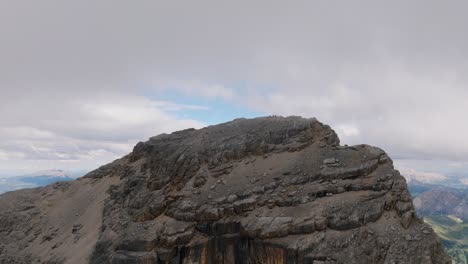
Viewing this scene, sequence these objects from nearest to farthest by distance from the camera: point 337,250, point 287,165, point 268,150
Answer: point 337,250 → point 287,165 → point 268,150

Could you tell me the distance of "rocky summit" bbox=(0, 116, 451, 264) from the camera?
33875mm

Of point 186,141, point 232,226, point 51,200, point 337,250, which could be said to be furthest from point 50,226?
point 337,250

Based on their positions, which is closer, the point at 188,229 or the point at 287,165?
Result: the point at 188,229

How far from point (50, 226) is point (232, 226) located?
3374 cm

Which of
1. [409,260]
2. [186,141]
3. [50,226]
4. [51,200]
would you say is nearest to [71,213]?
[50,226]

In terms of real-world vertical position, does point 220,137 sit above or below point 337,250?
above

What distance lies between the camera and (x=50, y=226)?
56750 millimetres

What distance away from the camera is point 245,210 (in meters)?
39.5

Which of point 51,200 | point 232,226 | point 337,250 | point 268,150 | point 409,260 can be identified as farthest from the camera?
A: point 51,200

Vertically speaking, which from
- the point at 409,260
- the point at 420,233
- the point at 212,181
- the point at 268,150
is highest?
the point at 268,150

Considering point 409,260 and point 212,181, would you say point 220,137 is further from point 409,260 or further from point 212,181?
point 409,260

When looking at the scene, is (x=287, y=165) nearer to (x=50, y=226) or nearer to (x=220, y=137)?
(x=220, y=137)

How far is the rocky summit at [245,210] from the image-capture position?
111 ft

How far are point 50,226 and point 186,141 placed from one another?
25.4 meters
